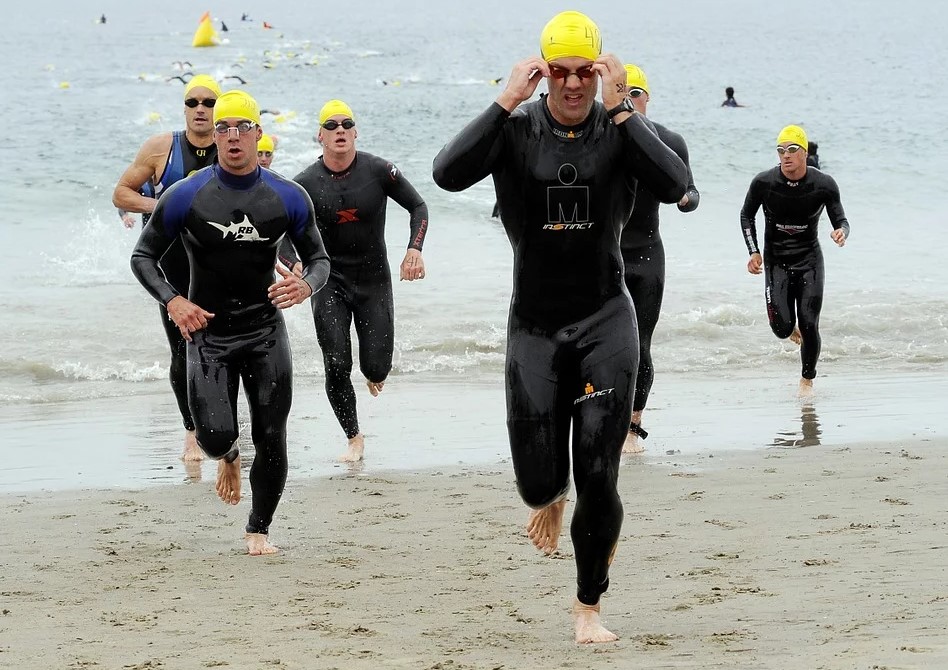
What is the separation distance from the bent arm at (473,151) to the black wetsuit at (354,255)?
12.0ft

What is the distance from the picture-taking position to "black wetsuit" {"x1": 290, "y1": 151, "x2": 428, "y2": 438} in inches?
344

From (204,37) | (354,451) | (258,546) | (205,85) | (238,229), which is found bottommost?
(354,451)

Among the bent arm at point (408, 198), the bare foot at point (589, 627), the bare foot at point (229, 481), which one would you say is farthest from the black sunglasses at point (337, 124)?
A: the bare foot at point (589, 627)

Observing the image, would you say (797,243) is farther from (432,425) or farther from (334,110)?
(334,110)

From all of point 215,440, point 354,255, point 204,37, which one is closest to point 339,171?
point 354,255

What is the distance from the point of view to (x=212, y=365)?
6.46 metres

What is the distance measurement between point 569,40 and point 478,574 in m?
2.42

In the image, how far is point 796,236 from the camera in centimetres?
1098

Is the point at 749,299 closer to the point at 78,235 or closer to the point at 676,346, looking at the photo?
the point at 676,346

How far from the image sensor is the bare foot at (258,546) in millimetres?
6555

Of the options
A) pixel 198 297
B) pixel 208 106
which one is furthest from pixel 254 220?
pixel 208 106

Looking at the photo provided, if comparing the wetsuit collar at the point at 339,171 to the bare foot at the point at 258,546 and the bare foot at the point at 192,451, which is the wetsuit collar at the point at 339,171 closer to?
the bare foot at the point at 192,451

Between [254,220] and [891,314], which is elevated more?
[254,220]

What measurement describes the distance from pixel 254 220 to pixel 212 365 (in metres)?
0.72
